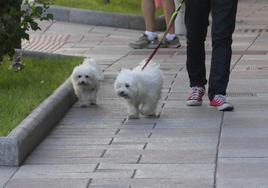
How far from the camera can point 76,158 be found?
268 inches

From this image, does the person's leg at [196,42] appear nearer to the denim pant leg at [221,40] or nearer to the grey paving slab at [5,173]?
the denim pant leg at [221,40]

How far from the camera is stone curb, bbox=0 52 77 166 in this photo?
6.56m

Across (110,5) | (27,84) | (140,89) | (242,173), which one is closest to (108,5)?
(110,5)

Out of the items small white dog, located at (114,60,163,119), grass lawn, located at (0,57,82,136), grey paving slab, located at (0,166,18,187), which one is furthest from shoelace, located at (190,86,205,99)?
grey paving slab, located at (0,166,18,187)

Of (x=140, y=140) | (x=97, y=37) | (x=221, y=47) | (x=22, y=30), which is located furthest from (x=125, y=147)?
(x=97, y=37)

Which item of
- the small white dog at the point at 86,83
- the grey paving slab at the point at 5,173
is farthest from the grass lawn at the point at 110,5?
the grey paving slab at the point at 5,173

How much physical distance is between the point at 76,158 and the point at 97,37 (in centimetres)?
795

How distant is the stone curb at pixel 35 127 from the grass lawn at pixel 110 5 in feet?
27.0

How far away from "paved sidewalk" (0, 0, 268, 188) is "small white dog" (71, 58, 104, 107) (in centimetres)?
11

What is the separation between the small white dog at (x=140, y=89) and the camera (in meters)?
7.98

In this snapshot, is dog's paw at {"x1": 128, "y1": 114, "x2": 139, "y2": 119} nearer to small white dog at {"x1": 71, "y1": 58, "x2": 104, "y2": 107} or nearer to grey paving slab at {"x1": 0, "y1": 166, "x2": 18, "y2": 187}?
small white dog at {"x1": 71, "y1": 58, "x2": 104, "y2": 107}

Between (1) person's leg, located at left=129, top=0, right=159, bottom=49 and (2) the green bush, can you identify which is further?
(1) person's leg, located at left=129, top=0, right=159, bottom=49

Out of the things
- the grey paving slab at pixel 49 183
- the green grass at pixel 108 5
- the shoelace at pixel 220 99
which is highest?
the grey paving slab at pixel 49 183

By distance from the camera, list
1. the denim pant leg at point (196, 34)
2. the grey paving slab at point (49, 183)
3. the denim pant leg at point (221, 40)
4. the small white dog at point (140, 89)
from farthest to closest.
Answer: the denim pant leg at point (196, 34)
the denim pant leg at point (221, 40)
the small white dog at point (140, 89)
the grey paving slab at point (49, 183)
